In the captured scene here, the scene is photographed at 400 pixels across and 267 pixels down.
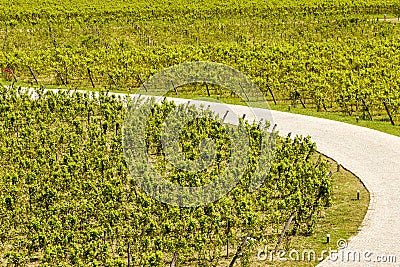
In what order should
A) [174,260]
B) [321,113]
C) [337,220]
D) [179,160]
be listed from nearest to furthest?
[174,260] < [337,220] < [179,160] < [321,113]

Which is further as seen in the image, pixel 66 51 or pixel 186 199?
pixel 66 51

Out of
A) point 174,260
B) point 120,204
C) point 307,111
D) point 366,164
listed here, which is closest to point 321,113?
point 307,111

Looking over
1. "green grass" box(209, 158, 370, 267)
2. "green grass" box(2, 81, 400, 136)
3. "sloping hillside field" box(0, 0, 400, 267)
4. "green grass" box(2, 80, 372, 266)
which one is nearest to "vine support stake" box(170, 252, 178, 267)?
"sloping hillside field" box(0, 0, 400, 267)

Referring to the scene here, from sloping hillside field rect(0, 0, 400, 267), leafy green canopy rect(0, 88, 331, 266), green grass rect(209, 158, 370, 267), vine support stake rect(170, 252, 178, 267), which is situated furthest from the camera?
sloping hillside field rect(0, 0, 400, 267)

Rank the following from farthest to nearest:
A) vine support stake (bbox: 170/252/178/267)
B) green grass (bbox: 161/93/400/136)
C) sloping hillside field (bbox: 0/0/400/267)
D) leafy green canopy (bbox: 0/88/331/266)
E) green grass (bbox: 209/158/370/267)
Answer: green grass (bbox: 161/93/400/136), sloping hillside field (bbox: 0/0/400/267), green grass (bbox: 209/158/370/267), leafy green canopy (bbox: 0/88/331/266), vine support stake (bbox: 170/252/178/267)

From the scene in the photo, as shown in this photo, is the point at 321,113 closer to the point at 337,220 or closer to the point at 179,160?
the point at 179,160

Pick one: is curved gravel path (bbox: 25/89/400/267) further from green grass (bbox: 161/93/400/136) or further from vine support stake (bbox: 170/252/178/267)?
vine support stake (bbox: 170/252/178/267)

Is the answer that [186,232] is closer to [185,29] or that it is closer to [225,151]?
[225,151]

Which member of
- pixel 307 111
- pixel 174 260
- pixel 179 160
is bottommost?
pixel 174 260

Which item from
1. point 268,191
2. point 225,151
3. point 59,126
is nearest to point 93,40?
point 59,126
